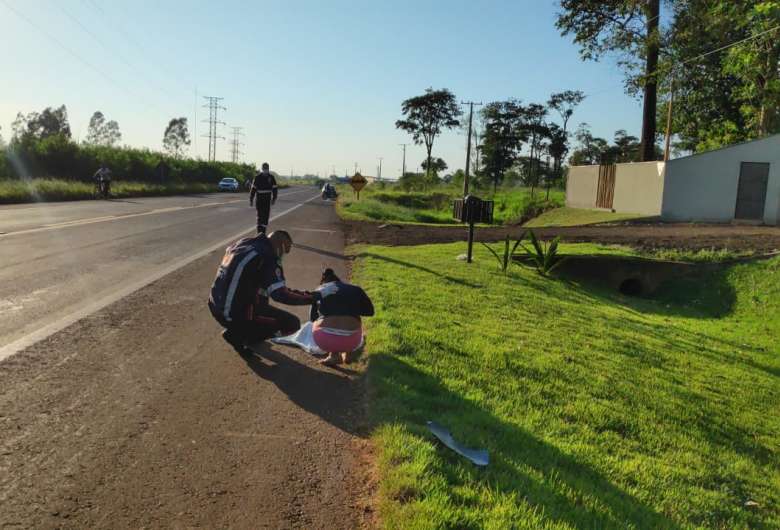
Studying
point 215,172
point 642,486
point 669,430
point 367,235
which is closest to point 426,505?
point 642,486

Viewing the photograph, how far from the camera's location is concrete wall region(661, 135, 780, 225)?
74.4 ft

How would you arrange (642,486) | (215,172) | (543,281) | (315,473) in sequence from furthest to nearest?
1. (215,172)
2. (543,281)
3. (642,486)
4. (315,473)

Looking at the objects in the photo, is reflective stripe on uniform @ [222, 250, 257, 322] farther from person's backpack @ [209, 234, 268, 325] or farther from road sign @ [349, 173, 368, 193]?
road sign @ [349, 173, 368, 193]

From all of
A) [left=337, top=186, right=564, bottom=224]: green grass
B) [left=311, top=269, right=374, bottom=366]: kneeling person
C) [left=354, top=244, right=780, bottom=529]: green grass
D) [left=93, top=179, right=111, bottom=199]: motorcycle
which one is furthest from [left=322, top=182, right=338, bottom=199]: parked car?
Result: [left=311, top=269, right=374, bottom=366]: kneeling person

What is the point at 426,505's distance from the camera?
2.97 m


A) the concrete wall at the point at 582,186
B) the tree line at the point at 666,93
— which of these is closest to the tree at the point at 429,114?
the tree line at the point at 666,93

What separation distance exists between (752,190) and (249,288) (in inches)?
920

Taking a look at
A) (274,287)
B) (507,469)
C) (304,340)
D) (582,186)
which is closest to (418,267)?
(304,340)

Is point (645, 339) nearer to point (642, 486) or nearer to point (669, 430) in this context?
point (669, 430)

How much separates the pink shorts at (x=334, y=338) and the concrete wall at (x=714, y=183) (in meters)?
22.4

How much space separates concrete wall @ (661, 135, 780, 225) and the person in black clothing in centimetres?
2266

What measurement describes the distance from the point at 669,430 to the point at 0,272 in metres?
8.68

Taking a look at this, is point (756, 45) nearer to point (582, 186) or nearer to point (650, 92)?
point (650, 92)

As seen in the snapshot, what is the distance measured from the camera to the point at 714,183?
23.7 meters
